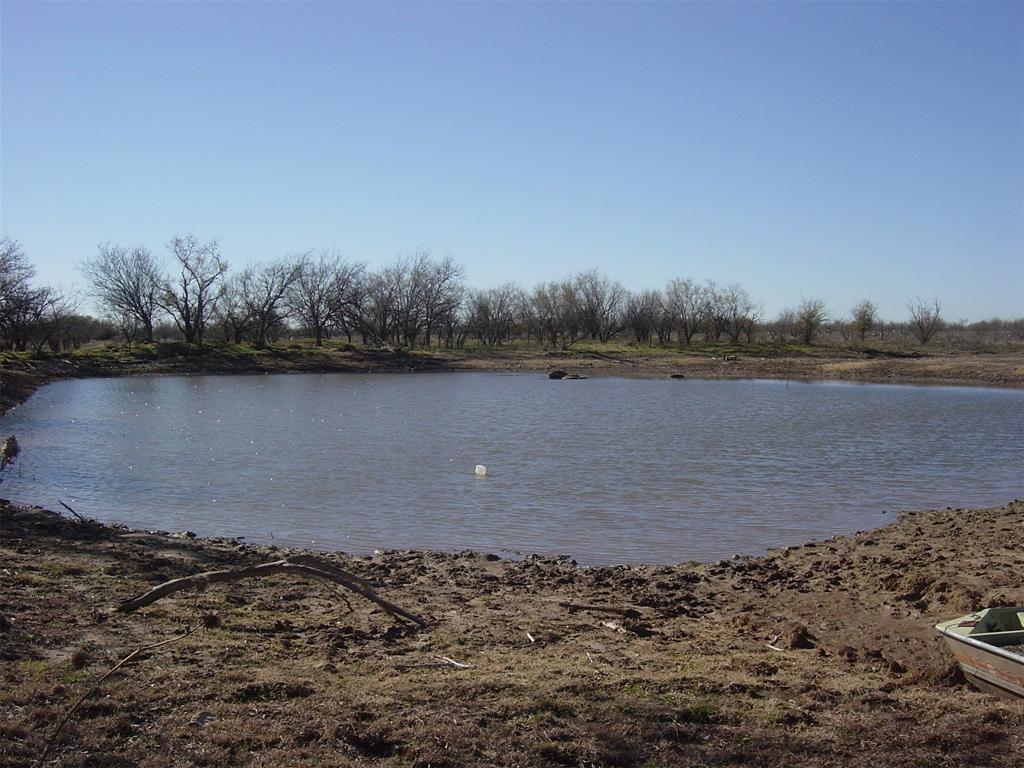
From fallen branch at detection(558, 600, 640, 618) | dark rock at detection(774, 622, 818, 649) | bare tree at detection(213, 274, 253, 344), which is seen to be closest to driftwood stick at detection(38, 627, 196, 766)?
fallen branch at detection(558, 600, 640, 618)

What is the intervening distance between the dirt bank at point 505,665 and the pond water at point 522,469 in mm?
2678

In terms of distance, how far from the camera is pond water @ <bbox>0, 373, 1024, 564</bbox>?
13.8 meters

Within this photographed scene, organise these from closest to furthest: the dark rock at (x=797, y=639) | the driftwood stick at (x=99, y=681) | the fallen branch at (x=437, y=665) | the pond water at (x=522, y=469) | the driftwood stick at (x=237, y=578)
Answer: the driftwood stick at (x=99, y=681) → the fallen branch at (x=437, y=665) → the driftwood stick at (x=237, y=578) → the dark rock at (x=797, y=639) → the pond water at (x=522, y=469)

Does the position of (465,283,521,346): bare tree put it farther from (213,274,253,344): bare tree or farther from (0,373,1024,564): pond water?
(0,373,1024,564): pond water

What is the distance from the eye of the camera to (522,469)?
64.8 feet

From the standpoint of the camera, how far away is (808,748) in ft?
16.9

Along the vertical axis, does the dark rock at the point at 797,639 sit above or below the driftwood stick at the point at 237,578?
below

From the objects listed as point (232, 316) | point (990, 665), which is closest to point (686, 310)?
point (232, 316)

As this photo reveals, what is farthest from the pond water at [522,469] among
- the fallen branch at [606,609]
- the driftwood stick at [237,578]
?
the driftwood stick at [237,578]

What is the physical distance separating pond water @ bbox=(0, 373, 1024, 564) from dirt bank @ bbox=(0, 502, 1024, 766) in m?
2.68

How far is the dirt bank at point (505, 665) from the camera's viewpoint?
5.03 metres

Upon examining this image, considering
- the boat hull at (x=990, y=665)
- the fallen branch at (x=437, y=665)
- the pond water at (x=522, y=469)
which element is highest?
the boat hull at (x=990, y=665)

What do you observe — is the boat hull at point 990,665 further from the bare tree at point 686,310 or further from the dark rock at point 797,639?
the bare tree at point 686,310

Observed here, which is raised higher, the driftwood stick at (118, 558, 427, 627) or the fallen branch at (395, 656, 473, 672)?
the driftwood stick at (118, 558, 427, 627)
